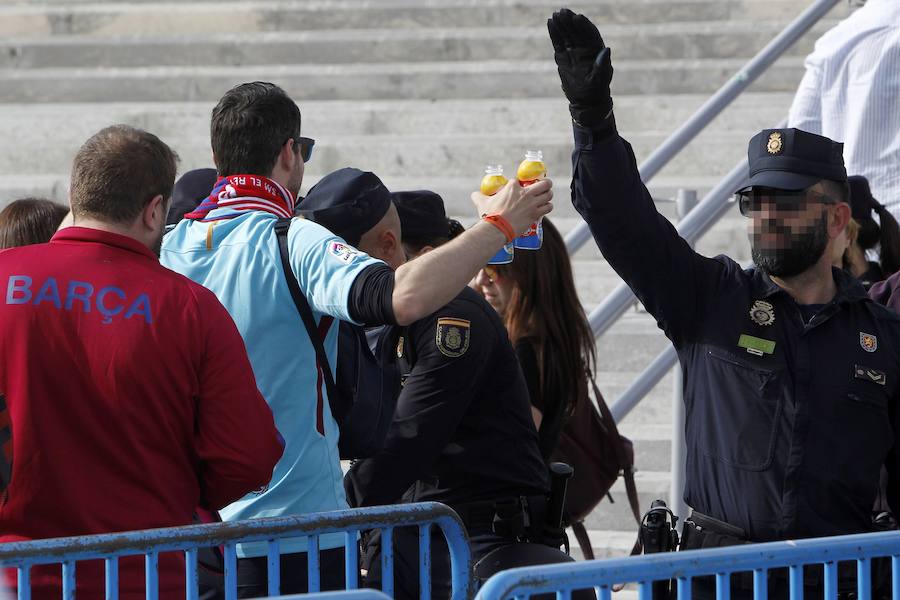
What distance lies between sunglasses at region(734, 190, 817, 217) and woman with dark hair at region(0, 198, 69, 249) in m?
1.82

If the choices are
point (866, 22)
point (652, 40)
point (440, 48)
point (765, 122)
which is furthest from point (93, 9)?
point (866, 22)

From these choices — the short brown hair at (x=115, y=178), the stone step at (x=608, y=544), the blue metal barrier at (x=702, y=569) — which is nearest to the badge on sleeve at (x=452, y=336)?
the short brown hair at (x=115, y=178)

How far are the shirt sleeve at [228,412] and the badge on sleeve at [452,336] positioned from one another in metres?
0.81

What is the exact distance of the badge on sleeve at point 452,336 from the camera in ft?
11.7

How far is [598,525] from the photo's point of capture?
5.89 m

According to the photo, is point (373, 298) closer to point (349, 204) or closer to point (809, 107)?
point (349, 204)

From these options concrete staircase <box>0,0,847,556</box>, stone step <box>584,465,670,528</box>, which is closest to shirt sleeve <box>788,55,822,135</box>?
concrete staircase <box>0,0,847,556</box>

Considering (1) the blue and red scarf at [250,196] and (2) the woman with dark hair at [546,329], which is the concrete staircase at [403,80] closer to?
(2) the woman with dark hair at [546,329]

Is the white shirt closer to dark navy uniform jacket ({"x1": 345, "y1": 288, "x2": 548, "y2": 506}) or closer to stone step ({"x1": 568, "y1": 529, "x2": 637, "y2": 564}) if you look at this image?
stone step ({"x1": 568, "y1": 529, "x2": 637, "y2": 564})

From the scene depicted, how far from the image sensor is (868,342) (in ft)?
10.6

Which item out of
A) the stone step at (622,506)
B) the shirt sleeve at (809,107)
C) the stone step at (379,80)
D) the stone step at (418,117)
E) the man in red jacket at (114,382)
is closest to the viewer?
the man in red jacket at (114,382)

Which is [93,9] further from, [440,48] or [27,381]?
[27,381]

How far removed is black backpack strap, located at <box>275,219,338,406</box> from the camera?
311 cm

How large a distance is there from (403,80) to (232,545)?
6434 mm
